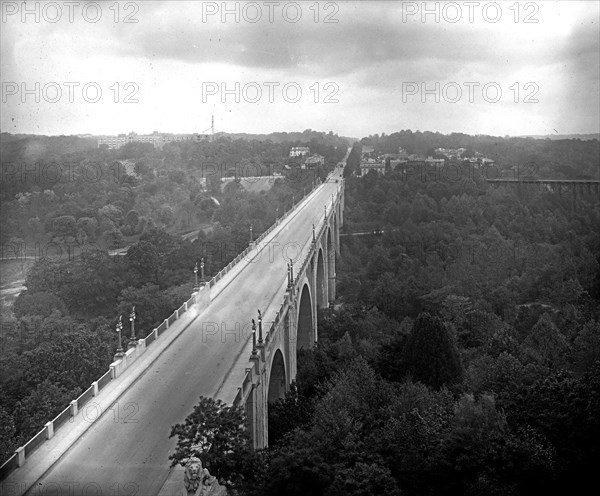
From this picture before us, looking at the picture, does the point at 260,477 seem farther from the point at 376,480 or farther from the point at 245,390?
the point at 245,390

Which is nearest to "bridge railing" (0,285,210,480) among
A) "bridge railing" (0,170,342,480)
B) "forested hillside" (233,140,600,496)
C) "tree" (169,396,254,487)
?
"bridge railing" (0,170,342,480)

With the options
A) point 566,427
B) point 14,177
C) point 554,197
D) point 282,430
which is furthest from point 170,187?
point 566,427

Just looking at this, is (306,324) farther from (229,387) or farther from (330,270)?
(229,387)

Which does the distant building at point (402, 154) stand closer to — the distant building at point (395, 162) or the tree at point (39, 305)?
the distant building at point (395, 162)

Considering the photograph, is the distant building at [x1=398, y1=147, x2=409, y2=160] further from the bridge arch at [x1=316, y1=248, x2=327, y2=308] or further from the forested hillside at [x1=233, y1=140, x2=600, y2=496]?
the bridge arch at [x1=316, y1=248, x2=327, y2=308]

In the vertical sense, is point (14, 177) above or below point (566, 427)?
above

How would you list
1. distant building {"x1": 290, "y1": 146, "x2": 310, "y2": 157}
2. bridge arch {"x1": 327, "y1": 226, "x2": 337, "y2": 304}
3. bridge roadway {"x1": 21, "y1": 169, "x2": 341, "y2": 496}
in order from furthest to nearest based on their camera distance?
distant building {"x1": 290, "y1": 146, "x2": 310, "y2": 157}
bridge arch {"x1": 327, "y1": 226, "x2": 337, "y2": 304}
bridge roadway {"x1": 21, "y1": 169, "x2": 341, "y2": 496}
